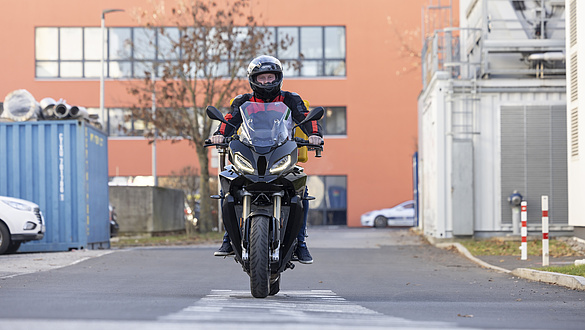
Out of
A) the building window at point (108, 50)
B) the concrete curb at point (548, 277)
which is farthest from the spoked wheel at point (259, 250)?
the building window at point (108, 50)

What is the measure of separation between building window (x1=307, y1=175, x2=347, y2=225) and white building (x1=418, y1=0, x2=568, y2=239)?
2433 centimetres

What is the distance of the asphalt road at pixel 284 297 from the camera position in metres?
6.22

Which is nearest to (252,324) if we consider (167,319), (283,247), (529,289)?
(167,319)

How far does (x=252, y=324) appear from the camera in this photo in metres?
5.82

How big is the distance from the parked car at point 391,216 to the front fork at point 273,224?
3494 cm

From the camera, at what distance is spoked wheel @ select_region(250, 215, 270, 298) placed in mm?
7891

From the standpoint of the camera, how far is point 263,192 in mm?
8117

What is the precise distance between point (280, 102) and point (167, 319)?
2973 mm

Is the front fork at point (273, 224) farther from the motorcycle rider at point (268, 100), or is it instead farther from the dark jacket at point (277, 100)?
the dark jacket at point (277, 100)

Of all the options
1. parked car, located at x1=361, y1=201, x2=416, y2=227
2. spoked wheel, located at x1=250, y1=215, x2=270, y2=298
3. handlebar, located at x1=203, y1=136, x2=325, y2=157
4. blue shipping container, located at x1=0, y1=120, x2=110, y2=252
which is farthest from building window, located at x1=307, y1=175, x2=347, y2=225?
spoked wheel, located at x1=250, y1=215, x2=270, y2=298

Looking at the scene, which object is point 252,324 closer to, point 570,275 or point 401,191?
point 570,275

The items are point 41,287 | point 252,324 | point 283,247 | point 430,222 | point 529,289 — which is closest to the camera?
point 252,324

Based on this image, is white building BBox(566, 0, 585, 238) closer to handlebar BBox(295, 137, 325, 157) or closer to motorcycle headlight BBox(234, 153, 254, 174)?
Result: handlebar BBox(295, 137, 325, 157)

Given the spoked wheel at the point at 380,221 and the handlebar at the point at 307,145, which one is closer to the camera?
the handlebar at the point at 307,145
